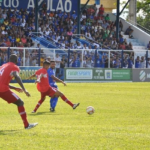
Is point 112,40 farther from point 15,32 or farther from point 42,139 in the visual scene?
point 42,139

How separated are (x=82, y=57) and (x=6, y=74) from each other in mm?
25066

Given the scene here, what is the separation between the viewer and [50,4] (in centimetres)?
4675

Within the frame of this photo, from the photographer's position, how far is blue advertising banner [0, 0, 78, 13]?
145 ft

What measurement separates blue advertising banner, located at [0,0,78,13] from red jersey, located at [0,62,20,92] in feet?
112

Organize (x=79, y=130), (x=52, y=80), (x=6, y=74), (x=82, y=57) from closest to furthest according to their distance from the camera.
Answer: (x=6, y=74), (x=79, y=130), (x=52, y=80), (x=82, y=57)

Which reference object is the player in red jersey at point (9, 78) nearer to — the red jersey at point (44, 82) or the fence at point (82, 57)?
the red jersey at point (44, 82)

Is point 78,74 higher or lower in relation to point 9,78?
lower

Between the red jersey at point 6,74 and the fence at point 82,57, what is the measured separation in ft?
70.0

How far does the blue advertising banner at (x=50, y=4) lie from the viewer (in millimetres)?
44094

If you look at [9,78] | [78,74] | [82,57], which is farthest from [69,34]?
[9,78]

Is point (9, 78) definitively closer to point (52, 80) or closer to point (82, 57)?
point (52, 80)

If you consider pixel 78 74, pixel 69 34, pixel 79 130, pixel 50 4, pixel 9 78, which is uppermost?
pixel 50 4

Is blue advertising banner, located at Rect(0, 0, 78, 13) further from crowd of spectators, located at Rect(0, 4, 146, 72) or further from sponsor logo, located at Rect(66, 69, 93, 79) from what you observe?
sponsor logo, located at Rect(66, 69, 93, 79)

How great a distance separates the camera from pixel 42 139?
9.41m
